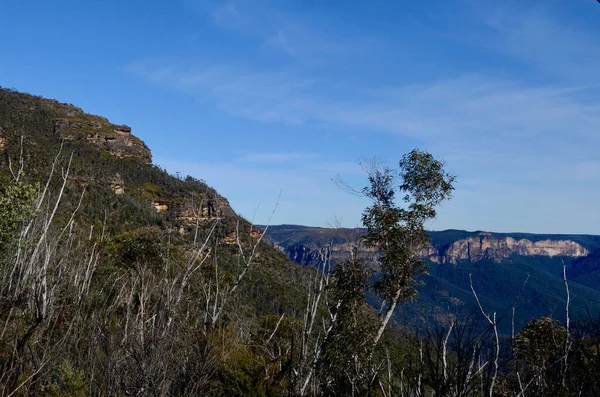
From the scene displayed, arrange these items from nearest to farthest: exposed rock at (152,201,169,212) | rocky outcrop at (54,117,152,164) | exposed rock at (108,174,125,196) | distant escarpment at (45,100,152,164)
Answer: exposed rock at (108,174,125,196), exposed rock at (152,201,169,212), rocky outcrop at (54,117,152,164), distant escarpment at (45,100,152,164)

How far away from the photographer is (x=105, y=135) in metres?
137

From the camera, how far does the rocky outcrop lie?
129 m

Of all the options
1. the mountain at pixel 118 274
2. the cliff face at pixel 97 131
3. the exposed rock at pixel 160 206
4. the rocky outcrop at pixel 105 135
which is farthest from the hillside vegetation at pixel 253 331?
the cliff face at pixel 97 131

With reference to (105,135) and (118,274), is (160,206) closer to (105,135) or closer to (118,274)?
(105,135)

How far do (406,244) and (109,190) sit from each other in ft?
271

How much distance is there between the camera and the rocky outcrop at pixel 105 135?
128875 millimetres

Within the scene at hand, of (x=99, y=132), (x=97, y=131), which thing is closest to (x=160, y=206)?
(x=99, y=132)

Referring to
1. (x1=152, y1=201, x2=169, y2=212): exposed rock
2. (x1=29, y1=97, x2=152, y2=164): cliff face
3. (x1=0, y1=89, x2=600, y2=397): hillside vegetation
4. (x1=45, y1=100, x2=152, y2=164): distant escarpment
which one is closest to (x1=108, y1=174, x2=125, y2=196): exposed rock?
(x1=152, y1=201, x2=169, y2=212): exposed rock

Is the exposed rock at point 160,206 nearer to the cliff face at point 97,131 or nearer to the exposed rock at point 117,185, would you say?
the exposed rock at point 117,185

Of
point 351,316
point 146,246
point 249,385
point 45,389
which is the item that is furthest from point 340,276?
point 146,246

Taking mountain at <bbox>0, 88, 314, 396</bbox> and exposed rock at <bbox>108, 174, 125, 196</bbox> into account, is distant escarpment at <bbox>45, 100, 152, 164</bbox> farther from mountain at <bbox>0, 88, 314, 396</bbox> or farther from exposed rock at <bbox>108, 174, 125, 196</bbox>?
exposed rock at <bbox>108, 174, 125, 196</bbox>

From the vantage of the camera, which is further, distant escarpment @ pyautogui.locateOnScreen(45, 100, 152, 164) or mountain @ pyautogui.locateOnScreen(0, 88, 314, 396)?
distant escarpment @ pyautogui.locateOnScreen(45, 100, 152, 164)

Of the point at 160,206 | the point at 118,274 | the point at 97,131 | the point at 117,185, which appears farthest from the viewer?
the point at 97,131

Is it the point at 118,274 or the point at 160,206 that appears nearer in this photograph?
the point at 118,274
